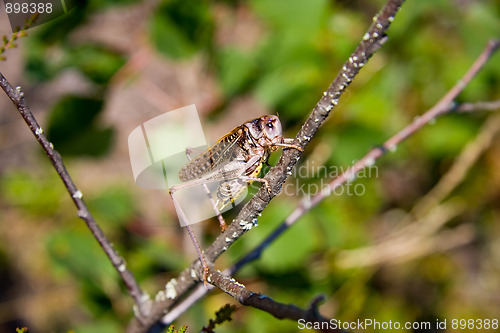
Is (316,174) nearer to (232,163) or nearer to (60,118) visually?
(232,163)

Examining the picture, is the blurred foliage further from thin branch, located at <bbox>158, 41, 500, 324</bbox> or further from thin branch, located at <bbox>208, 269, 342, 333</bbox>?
thin branch, located at <bbox>208, 269, 342, 333</bbox>

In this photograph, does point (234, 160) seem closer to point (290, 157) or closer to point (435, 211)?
point (290, 157)

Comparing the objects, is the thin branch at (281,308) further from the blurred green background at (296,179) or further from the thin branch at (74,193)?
the blurred green background at (296,179)

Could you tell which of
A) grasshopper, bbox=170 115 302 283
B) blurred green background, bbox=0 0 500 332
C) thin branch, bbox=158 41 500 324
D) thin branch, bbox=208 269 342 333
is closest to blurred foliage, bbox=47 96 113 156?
blurred green background, bbox=0 0 500 332

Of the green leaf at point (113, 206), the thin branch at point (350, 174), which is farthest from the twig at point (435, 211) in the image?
the green leaf at point (113, 206)

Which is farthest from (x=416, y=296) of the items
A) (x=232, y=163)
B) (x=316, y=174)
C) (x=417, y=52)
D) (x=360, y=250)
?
(x=232, y=163)

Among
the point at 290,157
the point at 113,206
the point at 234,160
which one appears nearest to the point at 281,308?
the point at 290,157
